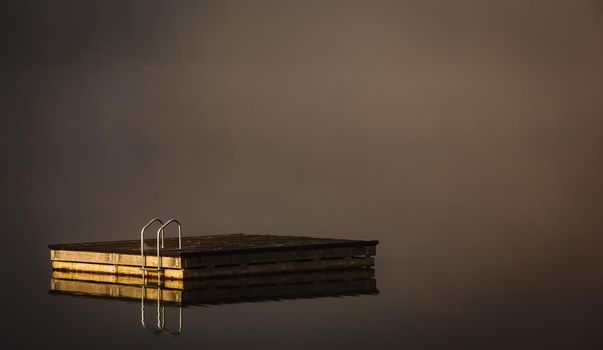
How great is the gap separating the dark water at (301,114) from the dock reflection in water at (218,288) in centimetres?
357

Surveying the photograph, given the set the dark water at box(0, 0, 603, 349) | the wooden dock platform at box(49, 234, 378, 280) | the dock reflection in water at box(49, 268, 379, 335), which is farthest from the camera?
the dark water at box(0, 0, 603, 349)

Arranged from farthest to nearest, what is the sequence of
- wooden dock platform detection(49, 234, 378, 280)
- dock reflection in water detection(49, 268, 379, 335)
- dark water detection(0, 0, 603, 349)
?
dark water detection(0, 0, 603, 349), wooden dock platform detection(49, 234, 378, 280), dock reflection in water detection(49, 268, 379, 335)

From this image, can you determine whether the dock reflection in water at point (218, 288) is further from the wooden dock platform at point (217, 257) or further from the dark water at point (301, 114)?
the dark water at point (301, 114)

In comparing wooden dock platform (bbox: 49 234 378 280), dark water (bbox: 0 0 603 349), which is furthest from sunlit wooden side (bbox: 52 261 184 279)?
dark water (bbox: 0 0 603 349)

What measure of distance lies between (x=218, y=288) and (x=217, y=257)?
0.14 metres

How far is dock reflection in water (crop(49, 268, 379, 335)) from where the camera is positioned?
6148 millimetres

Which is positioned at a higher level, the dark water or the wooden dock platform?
the dark water

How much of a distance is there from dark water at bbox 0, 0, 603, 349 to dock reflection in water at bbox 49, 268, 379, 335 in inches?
141

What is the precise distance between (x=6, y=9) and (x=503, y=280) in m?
5.98

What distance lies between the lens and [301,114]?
A: 12055mm

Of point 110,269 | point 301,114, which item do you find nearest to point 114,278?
point 110,269

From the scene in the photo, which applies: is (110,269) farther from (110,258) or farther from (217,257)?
(217,257)

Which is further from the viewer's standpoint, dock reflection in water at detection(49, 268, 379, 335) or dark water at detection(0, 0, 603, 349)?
dark water at detection(0, 0, 603, 349)

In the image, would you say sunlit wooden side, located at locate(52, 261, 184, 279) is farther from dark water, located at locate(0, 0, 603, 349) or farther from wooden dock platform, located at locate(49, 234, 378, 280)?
dark water, located at locate(0, 0, 603, 349)
